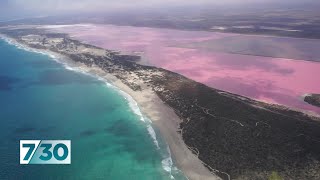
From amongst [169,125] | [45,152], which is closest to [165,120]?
[169,125]

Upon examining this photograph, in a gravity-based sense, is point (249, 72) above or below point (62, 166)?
above

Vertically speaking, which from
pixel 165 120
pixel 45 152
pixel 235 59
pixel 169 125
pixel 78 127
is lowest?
pixel 45 152

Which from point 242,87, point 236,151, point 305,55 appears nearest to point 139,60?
point 242,87

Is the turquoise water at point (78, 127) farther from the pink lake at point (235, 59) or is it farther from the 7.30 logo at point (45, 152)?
the pink lake at point (235, 59)

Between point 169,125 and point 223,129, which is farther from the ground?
point 223,129

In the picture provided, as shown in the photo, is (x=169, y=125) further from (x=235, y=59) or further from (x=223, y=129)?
(x=235, y=59)

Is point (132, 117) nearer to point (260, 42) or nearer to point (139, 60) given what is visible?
point (139, 60)
